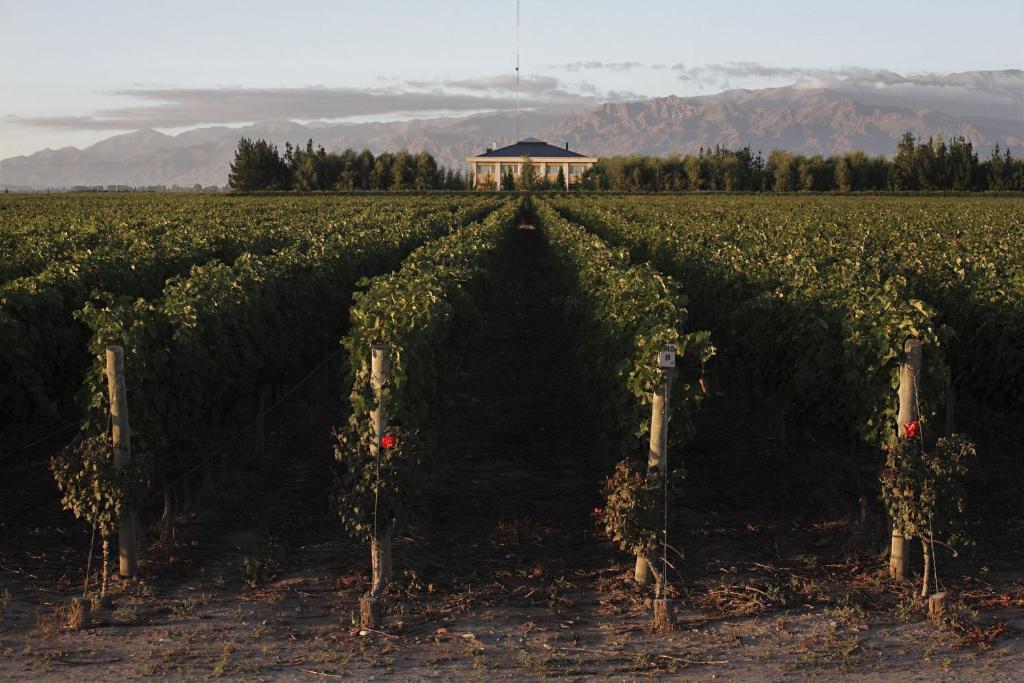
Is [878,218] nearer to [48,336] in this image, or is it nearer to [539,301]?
[539,301]

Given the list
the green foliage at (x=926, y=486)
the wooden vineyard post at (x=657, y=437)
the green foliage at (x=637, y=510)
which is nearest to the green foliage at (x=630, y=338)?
the wooden vineyard post at (x=657, y=437)

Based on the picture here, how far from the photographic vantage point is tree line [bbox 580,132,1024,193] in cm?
12800

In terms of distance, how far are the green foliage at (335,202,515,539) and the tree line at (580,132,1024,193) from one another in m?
124

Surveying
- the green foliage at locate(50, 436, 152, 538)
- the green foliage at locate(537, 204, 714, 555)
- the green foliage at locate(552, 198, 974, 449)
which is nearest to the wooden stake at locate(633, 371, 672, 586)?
the green foliage at locate(537, 204, 714, 555)

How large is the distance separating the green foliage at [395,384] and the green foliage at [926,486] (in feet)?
14.0

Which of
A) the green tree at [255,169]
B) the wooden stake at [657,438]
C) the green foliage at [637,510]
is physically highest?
the green tree at [255,169]

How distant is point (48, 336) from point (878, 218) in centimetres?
4343

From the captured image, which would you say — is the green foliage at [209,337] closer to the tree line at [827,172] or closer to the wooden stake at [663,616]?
the wooden stake at [663,616]

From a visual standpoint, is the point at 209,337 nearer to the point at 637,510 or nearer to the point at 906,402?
the point at 637,510

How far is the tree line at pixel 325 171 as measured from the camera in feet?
463

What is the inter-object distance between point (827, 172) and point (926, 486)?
5478 inches

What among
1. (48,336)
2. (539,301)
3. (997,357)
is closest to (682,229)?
(539,301)

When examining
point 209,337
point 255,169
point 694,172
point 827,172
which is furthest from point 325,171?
point 209,337

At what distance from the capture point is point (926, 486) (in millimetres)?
9266
